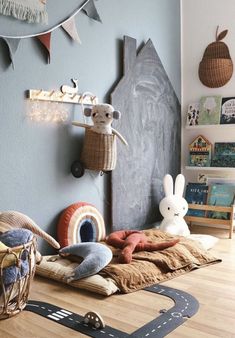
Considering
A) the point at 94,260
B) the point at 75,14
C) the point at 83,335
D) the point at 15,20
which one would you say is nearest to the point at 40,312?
the point at 83,335

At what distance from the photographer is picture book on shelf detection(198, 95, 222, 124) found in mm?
3039

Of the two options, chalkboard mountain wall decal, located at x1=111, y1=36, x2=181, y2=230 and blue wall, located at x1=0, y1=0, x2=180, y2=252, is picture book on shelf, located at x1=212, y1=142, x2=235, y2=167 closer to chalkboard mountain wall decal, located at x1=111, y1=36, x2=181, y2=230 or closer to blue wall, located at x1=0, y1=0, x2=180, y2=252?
chalkboard mountain wall decal, located at x1=111, y1=36, x2=181, y2=230

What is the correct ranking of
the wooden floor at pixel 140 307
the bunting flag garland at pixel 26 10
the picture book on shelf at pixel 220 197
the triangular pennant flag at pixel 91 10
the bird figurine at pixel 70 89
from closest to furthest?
1. the wooden floor at pixel 140 307
2. the bunting flag garland at pixel 26 10
3. the bird figurine at pixel 70 89
4. the triangular pennant flag at pixel 91 10
5. the picture book on shelf at pixel 220 197

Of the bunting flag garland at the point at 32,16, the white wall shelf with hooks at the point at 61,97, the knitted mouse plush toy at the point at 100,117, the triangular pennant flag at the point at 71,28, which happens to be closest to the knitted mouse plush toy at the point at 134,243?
the knitted mouse plush toy at the point at 100,117

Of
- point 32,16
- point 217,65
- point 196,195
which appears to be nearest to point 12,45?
point 32,16

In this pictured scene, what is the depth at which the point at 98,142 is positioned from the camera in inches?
86.8

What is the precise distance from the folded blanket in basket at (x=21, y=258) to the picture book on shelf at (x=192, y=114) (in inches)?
81.5

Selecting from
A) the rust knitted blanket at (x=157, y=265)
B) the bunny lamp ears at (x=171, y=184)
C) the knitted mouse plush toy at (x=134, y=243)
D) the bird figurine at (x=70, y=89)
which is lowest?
the rust knitted blanket at (x=157, y=265)

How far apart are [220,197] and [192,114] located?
2.48 ft

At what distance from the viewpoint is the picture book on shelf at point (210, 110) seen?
9.97 feet

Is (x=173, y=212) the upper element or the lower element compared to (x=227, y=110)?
lower

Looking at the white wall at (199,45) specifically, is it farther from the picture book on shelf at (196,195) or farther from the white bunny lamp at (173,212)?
the white bunny lamp at (173,212)

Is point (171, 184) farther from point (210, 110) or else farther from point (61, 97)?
point (61, 97)

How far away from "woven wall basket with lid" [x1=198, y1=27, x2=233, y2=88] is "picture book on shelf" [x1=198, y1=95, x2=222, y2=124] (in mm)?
110
